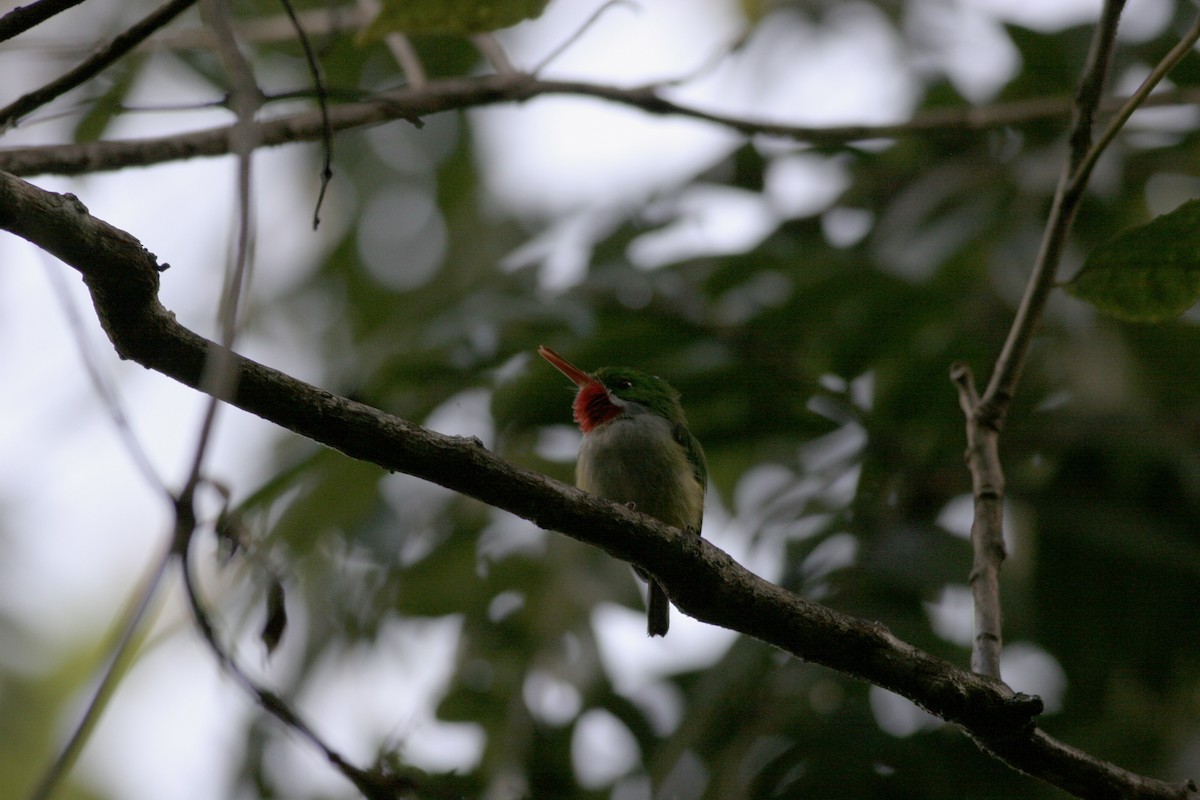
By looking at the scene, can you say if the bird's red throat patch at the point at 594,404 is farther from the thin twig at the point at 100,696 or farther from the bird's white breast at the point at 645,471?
the thin twig at the point at 100,696

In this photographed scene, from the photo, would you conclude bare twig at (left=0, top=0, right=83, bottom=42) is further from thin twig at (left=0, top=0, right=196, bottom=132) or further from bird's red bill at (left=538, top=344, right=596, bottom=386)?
bird's red bill at (left=538, top=344, right=596, bottom=386)

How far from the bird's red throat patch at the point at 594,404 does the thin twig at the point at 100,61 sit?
2.24 metres

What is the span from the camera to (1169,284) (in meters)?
2.65

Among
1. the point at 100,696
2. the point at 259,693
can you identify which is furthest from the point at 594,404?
the point at 100,696

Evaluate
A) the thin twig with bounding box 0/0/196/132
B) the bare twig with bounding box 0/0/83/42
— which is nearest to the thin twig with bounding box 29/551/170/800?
the bare twig with bounding box 0/0/83/42

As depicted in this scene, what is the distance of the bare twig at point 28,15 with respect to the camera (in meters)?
1.92

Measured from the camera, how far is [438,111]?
142 inches

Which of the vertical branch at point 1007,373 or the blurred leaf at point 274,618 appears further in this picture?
the vertical branch at point 1007,373

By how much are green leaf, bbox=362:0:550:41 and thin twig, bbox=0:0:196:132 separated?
785 mm

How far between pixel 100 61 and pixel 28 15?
38cm

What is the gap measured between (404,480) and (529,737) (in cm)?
129

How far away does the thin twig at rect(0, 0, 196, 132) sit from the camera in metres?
2.16

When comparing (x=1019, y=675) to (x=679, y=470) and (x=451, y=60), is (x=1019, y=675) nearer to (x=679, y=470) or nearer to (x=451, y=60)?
(x=679, y=470)

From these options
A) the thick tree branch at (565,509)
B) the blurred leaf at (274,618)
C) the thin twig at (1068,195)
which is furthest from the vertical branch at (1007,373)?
the blurred leaf at (274,618)
